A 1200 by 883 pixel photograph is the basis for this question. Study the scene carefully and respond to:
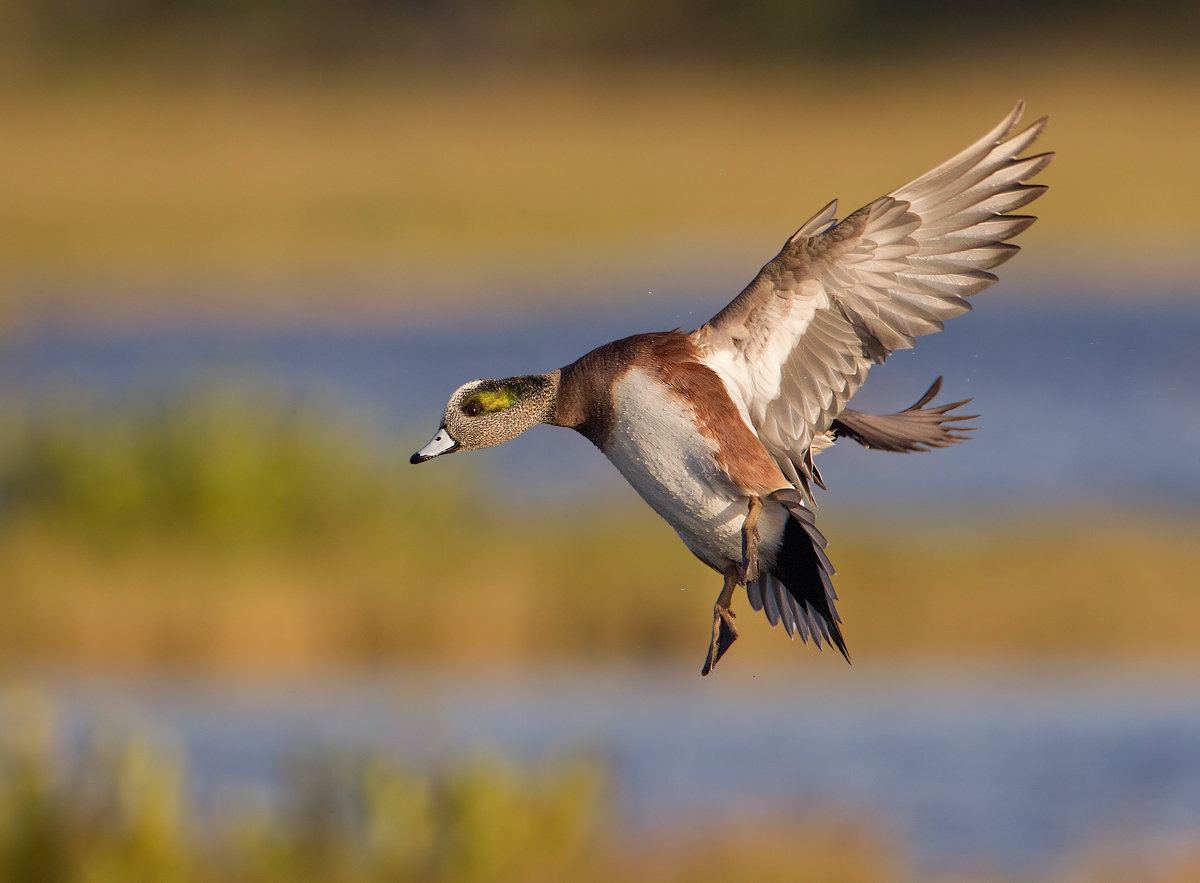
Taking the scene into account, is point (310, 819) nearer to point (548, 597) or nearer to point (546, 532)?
point (548, 597)

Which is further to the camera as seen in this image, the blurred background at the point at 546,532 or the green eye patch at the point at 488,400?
the blurred background at the point at 546,532

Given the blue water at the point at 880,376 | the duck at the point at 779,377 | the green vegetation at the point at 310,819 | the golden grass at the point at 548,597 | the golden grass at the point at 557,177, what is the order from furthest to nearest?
1. the golden grass at the point at 557,177
2. the blue water at the point at 880,376
3. the golden grass at the point at 548,597
4. the green vegetation at the point at 310,819
5. the duck at the point at 779,377

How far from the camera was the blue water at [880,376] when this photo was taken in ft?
46.7

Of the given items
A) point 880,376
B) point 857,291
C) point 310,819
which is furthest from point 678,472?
point 880,376

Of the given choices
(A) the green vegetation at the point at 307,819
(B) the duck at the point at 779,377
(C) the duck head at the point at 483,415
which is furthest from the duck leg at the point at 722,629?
(A) the green vegetation at the point at 307,819

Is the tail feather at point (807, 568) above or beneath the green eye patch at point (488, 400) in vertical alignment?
beneath

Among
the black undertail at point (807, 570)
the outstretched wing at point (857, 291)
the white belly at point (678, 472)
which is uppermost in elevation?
the outstretched wing at point (857, 291)

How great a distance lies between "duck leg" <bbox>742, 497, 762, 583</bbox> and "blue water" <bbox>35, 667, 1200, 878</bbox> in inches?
301

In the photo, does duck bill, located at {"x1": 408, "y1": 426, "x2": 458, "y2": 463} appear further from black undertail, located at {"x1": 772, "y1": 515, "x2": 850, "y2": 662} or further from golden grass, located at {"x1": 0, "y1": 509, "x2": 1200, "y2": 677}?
golden grass, located at {"x1": 0, "y1": 509, "x2": 1200, "y2": 677}

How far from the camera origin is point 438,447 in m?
2.56

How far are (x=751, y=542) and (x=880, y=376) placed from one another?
52.2ft

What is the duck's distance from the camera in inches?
106

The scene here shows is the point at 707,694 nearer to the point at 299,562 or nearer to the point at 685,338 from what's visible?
the point at 299,562

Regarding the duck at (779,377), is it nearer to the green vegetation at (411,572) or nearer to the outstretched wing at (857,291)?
the outstretched wing at (857,291)
